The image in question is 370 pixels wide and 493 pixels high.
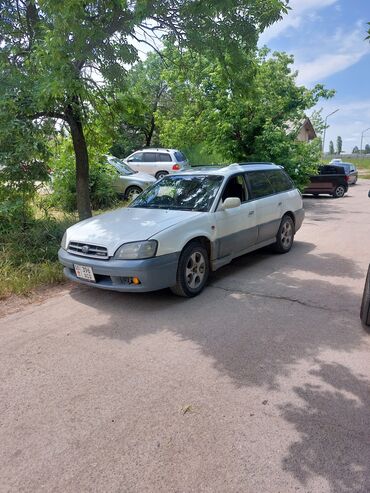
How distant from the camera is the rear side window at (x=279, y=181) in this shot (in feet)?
23.3

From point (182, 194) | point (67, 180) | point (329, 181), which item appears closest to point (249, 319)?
point (182, 194)

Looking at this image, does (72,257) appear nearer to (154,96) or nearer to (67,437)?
(67,437)

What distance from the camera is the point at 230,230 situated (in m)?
5.65

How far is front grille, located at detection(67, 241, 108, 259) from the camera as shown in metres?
4.66

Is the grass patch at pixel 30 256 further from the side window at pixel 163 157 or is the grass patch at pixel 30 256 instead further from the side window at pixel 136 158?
the side window at pixel 136 158

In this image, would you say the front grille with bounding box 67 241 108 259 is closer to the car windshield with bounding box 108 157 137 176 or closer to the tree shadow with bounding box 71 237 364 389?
the tree shadow with bounding box 71 237 364 389

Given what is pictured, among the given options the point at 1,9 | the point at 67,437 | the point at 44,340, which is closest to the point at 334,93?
the point at 1,9

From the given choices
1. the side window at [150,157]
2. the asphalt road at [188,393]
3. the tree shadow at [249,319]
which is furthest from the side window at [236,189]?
the side window at [150,157]

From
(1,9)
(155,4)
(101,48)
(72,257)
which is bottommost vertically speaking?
(72,257)

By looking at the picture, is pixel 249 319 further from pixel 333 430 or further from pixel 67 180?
pixel 67 180

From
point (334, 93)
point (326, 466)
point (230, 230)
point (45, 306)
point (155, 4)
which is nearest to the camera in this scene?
point (326, 466)

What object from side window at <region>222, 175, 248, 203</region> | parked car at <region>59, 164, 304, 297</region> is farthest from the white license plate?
side window at <region>222, 175, 248, 203</region>

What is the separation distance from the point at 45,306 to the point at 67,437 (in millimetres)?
2585

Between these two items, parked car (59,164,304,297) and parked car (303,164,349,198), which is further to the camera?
parked car (303,164,349,198)
